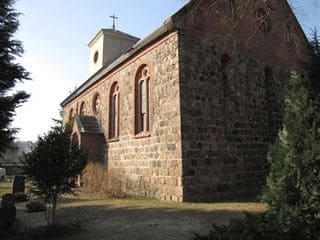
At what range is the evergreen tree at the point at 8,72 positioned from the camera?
12975mm

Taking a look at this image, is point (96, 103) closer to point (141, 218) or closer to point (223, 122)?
point (223, 122)

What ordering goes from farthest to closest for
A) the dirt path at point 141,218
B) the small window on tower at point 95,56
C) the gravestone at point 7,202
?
the small window on tower at point 95,56 < the gravestone at point 7,202 < the dirt path at point 141,218

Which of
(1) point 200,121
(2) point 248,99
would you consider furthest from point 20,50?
(2) point 248,99

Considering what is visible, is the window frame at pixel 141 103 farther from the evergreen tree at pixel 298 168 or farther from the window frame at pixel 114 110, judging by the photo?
the evergreen tree at pixel 298 168

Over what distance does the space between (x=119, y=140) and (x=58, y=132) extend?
856cm

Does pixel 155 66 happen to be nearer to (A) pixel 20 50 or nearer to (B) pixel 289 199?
(A) pixel 20 50

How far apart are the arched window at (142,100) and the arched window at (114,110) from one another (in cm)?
271

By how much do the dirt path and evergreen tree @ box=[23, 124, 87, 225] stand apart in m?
1.31

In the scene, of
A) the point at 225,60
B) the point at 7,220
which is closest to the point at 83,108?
the point at 225,60

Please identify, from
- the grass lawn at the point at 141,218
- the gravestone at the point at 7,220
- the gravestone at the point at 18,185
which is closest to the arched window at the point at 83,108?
the gravestone at the point at 18,185

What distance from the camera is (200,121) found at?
12.8 m

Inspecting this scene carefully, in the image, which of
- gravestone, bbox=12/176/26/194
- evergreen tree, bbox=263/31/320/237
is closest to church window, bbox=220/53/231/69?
evergreen tree, bbox=263/31/320/237

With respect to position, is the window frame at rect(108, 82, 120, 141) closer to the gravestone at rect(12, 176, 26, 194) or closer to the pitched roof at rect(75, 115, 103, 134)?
the pitched roof at rect(75, 115, 103, 134)

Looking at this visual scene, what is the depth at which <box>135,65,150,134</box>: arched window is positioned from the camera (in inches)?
590
